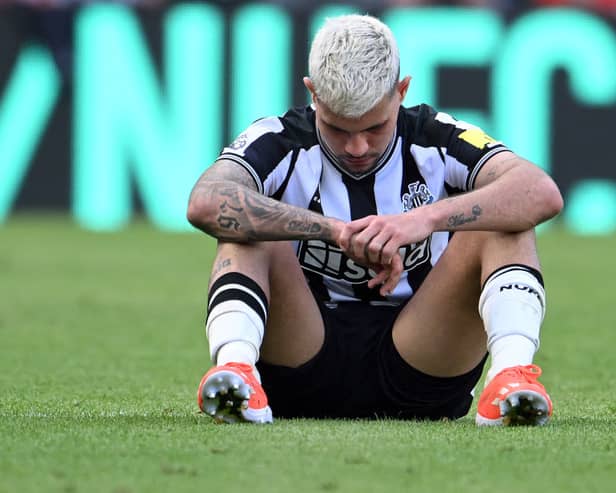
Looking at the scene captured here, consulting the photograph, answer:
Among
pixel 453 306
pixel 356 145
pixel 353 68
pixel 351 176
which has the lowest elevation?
pixel 453 306

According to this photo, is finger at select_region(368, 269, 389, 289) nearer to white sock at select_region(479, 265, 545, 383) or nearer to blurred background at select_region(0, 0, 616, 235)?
white sock at select_region(479, 265, 545, 383)

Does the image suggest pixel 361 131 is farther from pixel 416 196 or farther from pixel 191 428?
pixel 191 428

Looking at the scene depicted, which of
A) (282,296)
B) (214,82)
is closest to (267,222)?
(282,296)

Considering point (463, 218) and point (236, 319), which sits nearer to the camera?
point (236, 319)

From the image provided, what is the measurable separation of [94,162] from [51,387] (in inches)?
357

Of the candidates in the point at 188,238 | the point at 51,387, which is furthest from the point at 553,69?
the point at 51,387

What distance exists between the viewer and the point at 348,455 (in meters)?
3.33

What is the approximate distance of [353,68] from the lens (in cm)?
Result: 379

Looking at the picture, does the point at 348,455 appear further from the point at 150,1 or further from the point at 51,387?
the point at 150,1

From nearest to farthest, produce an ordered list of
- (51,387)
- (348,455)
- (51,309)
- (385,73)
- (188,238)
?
(348,455) < (385,73) < (51,387) < (51,309) < (188,238)

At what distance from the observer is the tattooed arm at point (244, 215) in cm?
388

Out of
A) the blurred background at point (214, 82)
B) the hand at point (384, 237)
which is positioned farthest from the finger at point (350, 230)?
the blurred background at point (214, 82)

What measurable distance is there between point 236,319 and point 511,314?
2.44 ft

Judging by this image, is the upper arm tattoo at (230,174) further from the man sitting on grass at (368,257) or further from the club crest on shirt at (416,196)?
the club crest on shirt at (416,196)
